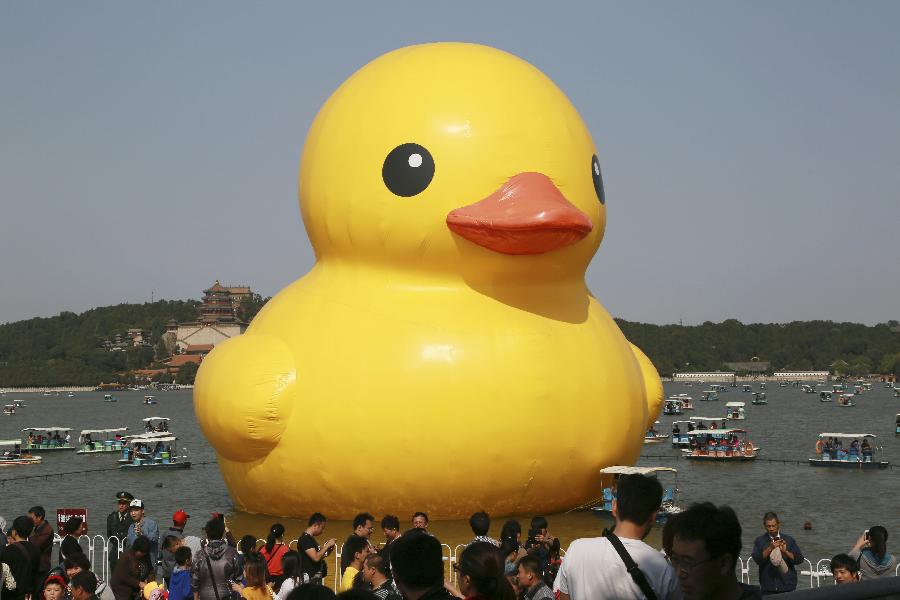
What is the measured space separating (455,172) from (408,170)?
1.82 feet

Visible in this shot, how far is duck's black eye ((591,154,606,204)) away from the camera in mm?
13773

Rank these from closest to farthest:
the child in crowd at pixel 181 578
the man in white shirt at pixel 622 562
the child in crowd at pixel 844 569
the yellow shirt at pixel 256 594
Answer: the man in white shirt at pixel 622 562 → the child in crowd at pixel 844 569 → the yellow shirt at pixel 256 594 → the child in crowd at pixel 181 578

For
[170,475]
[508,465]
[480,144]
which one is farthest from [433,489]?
[170,475]

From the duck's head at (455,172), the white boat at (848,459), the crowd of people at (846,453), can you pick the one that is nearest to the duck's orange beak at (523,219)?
the duck's head at (455,172)

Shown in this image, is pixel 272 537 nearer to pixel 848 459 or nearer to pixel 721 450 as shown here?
pixel 848 459

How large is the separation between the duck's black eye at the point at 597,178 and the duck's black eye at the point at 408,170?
226 centimetres

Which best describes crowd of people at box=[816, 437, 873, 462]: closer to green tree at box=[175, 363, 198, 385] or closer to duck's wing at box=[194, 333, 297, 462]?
duck's wing at box=[194, 333, 297, 462]

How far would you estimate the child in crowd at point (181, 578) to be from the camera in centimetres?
752

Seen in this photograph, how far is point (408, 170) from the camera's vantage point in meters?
12.7

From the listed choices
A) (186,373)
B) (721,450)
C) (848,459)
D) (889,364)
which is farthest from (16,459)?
(889,364)

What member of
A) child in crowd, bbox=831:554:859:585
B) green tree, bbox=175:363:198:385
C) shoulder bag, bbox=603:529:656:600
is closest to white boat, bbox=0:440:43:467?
child in crowd, bbox=831:554:859:585

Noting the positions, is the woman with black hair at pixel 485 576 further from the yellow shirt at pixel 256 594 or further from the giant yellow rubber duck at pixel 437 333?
the giant yellow rubber duck at pixel 437 333

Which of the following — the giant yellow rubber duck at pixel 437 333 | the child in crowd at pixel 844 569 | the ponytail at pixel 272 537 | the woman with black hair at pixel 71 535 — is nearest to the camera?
the child in crowd at pixel 844 569

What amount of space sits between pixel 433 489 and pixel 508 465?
2.92 ft
